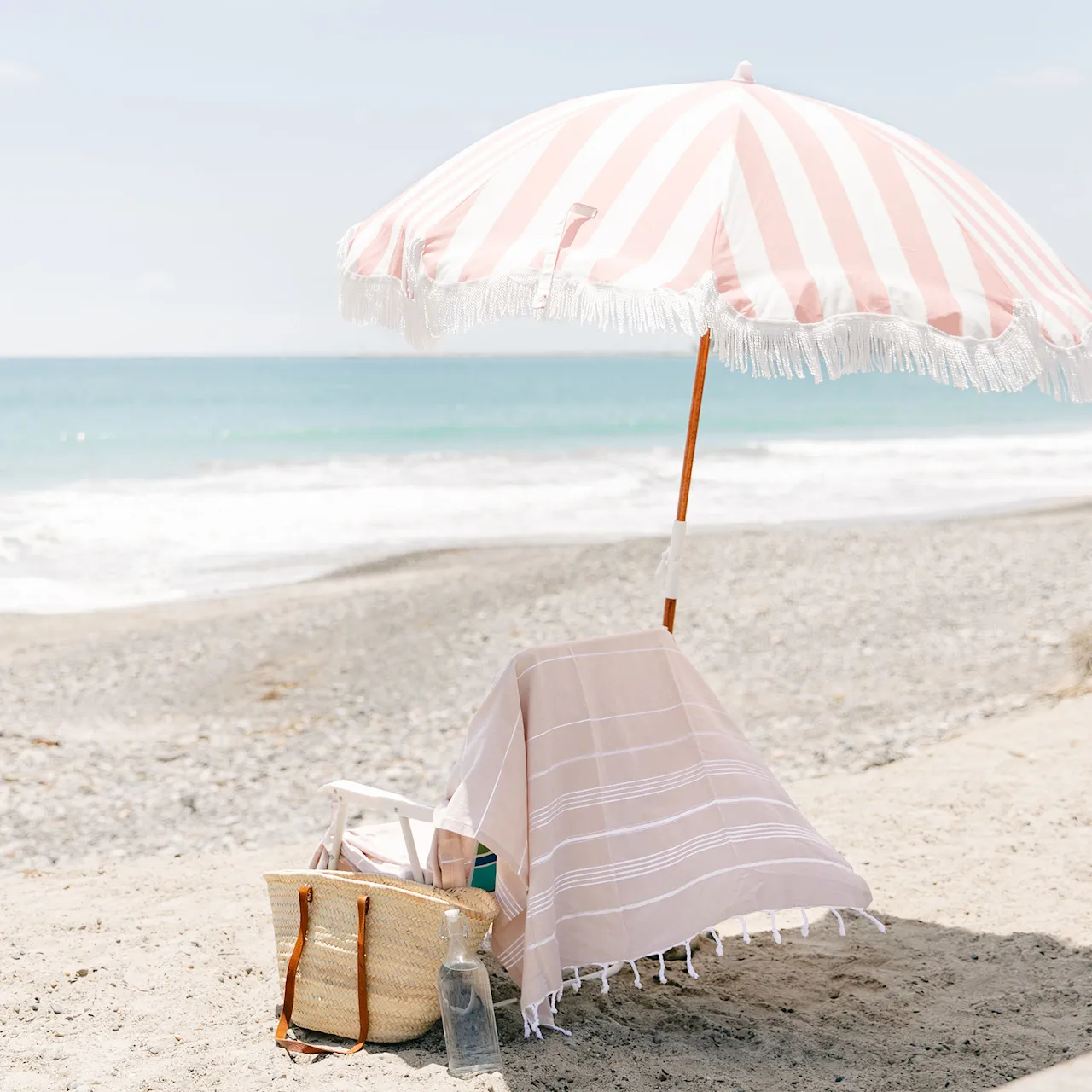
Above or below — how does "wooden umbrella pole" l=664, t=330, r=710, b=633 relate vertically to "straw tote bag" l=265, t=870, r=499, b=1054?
above

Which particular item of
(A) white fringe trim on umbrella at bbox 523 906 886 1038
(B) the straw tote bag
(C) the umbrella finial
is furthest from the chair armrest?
(C) the umbrella finial

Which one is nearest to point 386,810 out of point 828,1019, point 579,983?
point 579,983

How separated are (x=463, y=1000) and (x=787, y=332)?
1680 millimetres

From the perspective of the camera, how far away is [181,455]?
923 inches

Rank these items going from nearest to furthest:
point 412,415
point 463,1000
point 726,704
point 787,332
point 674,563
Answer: point 787,332 < point 463,1000 < point 674,563 < point 726,704 < point 412,415

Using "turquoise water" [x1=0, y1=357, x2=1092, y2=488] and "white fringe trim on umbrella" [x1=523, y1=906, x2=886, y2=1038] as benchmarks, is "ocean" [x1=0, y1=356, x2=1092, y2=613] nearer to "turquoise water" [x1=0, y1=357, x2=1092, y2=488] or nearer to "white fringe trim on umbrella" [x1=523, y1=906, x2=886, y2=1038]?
"turquoise water" [x1=0, y1=357, x2=1092, y2=488]

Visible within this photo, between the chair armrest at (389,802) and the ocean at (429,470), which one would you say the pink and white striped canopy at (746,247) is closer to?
the chair armrest at (389,802)

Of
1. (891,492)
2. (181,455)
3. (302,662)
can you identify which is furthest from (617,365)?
(302,662)

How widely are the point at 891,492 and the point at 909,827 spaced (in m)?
13.6

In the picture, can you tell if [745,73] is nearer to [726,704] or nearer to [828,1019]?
[828,1019]

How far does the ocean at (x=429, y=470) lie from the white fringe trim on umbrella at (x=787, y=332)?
8191 mm

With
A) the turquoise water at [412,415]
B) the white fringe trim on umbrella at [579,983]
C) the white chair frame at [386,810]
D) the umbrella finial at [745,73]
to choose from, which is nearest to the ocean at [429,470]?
the turquoise water at [412,415]

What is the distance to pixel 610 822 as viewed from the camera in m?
2.78

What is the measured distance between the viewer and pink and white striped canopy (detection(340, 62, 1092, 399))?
2.37 metres
